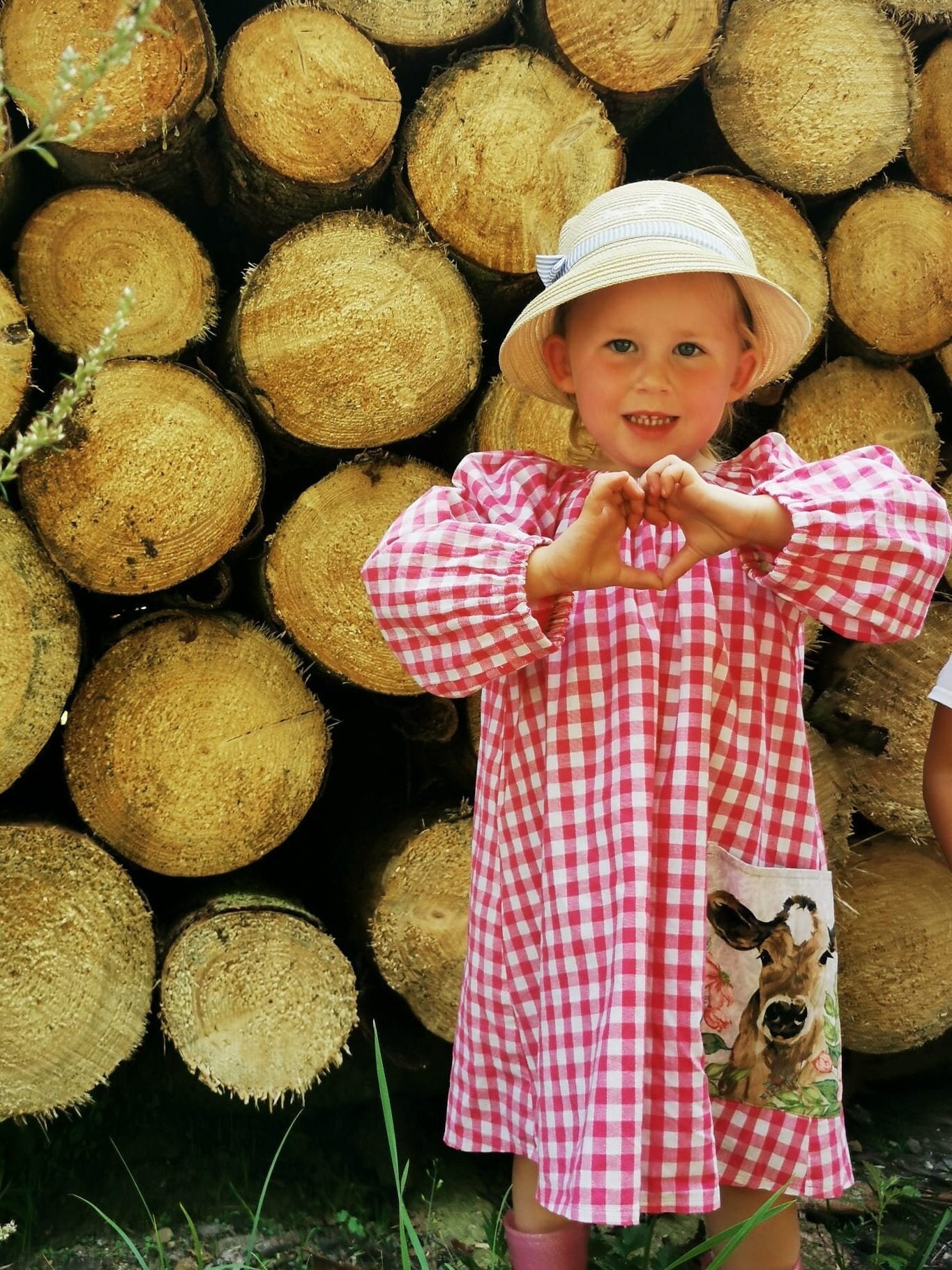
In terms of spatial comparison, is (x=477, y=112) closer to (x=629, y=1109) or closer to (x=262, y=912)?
(x=262, y=912)

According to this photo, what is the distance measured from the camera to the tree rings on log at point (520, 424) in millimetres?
1602

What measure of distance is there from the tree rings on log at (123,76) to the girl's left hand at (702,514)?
83 centimetres

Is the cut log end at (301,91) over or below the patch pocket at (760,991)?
over

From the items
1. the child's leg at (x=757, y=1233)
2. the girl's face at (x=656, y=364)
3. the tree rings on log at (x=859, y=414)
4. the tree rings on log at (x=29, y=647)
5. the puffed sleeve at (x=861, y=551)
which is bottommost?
the child's leg at (x=757, y=1233)

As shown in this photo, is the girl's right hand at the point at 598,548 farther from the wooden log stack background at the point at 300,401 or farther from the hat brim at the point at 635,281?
the wooden log stack background at the point at 300,401

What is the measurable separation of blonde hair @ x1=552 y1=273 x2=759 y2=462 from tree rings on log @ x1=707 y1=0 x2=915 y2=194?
0.46m

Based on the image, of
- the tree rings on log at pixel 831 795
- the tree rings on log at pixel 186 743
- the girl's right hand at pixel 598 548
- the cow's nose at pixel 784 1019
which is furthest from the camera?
the tree rings on log at pixel 831 795

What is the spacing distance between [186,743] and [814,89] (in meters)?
1.22

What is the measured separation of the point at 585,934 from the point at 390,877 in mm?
561

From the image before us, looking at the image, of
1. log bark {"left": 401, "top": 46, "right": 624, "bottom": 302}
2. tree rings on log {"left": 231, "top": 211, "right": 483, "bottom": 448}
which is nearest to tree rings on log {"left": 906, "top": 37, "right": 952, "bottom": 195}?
log bark {"left": 401, "top": 46, "right": 624, "bottom": 302}

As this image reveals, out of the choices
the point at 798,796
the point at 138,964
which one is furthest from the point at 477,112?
the point at 138,964

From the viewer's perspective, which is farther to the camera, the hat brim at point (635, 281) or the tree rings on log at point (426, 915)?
the tree rings on log at point (426, 915)

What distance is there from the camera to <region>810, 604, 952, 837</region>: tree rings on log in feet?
5.80

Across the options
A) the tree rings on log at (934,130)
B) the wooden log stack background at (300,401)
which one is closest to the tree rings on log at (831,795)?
the wooden log stack background at (300,401)
